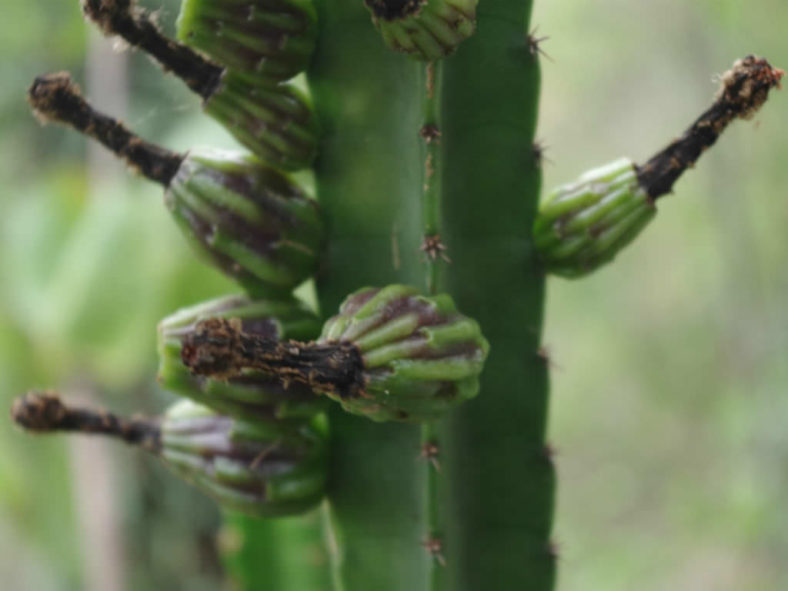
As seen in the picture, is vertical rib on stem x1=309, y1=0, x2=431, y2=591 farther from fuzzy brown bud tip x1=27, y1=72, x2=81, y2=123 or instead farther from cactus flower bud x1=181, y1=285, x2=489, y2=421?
fuzzy brown bud tip x1=27, y1=72, x2=81, y2=123

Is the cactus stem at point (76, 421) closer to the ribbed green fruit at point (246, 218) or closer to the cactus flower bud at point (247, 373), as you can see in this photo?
the cactus flower bud at point (247, 373)

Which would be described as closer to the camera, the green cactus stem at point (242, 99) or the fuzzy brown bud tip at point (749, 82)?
the fuzzy brown bud tip at point (749, 82)

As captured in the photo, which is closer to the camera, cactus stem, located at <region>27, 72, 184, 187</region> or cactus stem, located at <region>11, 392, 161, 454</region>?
cactus stem, located at <region>27, 72, 184, 187</region>

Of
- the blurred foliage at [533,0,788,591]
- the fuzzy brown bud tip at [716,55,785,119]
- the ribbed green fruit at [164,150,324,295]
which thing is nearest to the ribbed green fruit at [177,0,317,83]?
the ribbed green fruit at [164,150,324,295]

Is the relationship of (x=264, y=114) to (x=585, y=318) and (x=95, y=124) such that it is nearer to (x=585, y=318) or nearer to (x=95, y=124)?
(x=95, y=124)

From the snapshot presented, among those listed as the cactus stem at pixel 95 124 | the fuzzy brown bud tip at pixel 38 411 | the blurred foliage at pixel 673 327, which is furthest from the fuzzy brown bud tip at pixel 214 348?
the blurred foliage at pixel 673 327

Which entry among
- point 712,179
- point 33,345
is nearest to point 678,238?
point 712,179
